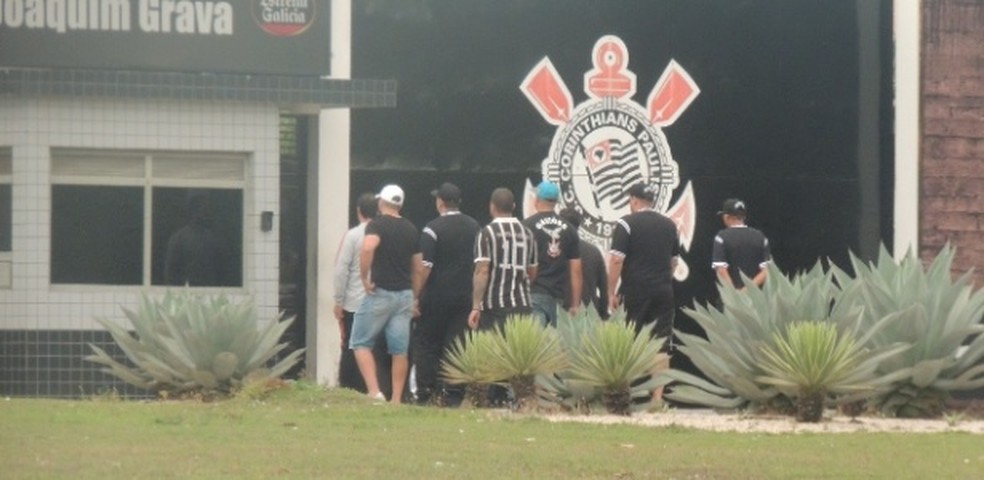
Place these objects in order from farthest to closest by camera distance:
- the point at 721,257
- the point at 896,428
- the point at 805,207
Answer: the point at 805,207, the point at 721,257, the point at 896,428

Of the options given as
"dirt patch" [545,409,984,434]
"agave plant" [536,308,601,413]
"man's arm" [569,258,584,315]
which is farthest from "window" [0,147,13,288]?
"dirt patch" [545,409,984,434]

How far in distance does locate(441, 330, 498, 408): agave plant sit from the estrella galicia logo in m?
4.72

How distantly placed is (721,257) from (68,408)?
254 inches

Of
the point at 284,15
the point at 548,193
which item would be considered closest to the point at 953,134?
the point at 548,193

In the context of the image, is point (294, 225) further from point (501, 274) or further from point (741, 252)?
point (501, 274)

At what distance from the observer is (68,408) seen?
1511cm

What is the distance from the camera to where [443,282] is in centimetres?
1812

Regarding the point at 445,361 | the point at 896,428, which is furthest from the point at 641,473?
the point at 445,361

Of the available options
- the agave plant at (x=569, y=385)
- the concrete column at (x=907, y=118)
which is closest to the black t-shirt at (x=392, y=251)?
the agave plant at (x=569, y=385)

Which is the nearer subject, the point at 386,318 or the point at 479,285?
the point at 479,285

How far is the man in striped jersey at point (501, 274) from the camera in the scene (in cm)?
1709

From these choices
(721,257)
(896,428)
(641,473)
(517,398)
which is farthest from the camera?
(721,257)

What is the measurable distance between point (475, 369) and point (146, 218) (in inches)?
201

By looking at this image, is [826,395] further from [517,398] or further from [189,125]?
[189,125]
